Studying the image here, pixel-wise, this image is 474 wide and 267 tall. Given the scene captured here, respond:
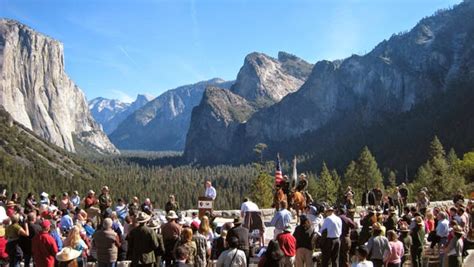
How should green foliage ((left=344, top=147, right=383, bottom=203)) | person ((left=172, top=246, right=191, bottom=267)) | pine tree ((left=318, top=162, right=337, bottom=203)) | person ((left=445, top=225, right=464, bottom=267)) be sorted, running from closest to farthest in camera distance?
person ((left=172, top=246, right=191, bottom=267)) → person ((left=445, top=225, right=464, bottom=267)) → green foliage ((left=344, top=147, right=383, bottom=203)) → pine tree ((left=318, top=162, right=337, bottom=203))

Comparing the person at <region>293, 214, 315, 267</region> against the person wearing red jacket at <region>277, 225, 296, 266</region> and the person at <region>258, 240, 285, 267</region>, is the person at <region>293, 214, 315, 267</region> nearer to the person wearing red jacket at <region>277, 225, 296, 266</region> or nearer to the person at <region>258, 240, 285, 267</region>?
the person wearing red jacket at <region>277, 225, 296, 266</region>

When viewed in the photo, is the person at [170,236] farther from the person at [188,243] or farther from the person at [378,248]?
the person at [378,248]

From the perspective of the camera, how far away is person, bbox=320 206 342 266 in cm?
1294

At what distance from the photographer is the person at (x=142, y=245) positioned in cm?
1143

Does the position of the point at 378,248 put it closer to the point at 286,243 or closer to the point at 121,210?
the point at 286,243

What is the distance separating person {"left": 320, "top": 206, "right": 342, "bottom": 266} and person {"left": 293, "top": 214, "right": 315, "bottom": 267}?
1.76 ft

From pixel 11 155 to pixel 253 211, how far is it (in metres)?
161

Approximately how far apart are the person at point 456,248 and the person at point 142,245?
7.96 metres

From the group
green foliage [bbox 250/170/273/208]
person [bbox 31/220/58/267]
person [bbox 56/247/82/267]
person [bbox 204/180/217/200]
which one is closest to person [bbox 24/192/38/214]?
person [bbox 31/220/58/267]

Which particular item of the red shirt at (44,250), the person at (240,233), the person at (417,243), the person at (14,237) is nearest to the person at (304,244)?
the person at (240,233)

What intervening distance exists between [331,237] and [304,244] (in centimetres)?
89

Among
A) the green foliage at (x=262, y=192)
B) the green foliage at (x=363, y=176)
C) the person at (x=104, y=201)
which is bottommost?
the person at (x=104, y=201)

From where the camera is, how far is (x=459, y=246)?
13055 millimetres

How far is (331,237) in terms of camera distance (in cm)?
1296
